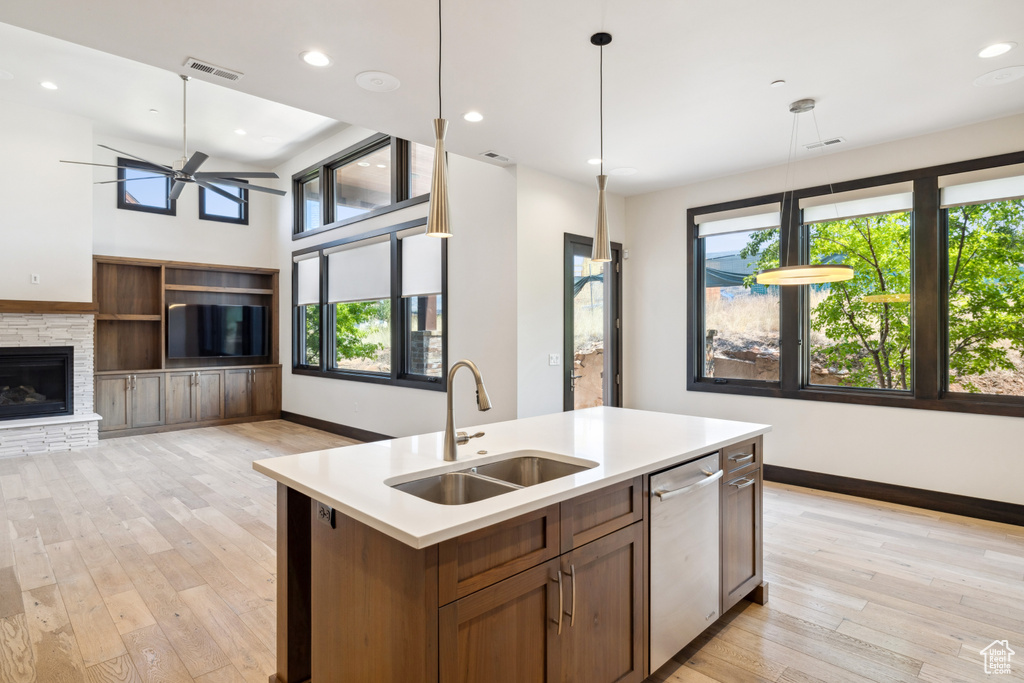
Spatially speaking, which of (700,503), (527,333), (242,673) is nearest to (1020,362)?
(700,503)

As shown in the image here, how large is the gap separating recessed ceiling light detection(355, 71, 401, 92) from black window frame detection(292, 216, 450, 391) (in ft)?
7.09

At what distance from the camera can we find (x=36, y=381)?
6.00 meters

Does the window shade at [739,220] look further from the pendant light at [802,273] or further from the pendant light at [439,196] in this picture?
the pendant light at [439,196]

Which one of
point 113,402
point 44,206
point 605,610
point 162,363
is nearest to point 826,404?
point 605,610

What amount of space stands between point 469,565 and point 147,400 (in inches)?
276

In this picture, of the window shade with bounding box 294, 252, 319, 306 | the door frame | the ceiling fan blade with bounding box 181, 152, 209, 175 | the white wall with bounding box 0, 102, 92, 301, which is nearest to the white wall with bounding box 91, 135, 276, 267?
the white wall with bounding box 0, 102, 92, 301

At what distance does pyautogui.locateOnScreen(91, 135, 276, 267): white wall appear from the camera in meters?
6.65

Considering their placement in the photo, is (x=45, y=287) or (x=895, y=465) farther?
(x=45, y=287)

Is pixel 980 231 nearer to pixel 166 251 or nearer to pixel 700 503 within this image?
pixel 700 503

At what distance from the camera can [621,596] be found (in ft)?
5.96

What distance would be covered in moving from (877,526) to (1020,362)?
1.47m

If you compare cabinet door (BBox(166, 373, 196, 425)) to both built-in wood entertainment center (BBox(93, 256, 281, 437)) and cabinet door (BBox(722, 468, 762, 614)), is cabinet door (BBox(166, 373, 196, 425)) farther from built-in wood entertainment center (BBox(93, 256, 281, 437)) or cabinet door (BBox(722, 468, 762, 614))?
cabinet door (BBox(722, 468, 762, 614))

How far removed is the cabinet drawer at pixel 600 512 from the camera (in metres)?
1.62

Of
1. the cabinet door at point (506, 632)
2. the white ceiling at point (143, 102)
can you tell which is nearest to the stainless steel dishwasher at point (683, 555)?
the cabinet door at point (506, 632)
